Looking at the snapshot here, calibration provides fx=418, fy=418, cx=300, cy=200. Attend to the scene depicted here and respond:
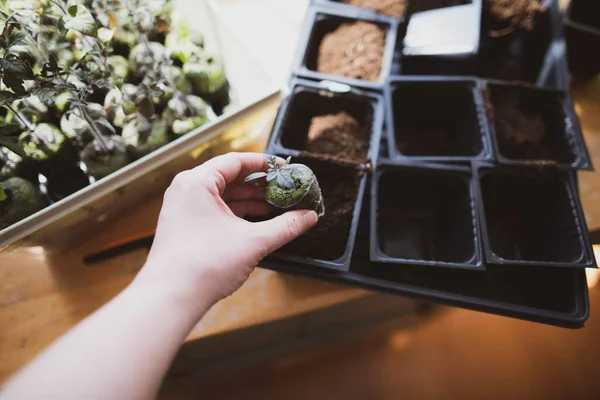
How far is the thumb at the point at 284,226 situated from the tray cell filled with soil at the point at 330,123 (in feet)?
0.95

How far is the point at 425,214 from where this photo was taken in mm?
1153

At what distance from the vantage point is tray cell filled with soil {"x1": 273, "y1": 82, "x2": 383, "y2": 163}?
1043 mm

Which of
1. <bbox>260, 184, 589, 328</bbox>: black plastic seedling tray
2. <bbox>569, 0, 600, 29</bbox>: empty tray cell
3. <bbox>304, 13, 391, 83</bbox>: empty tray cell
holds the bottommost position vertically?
<bbox>260, 184, 589, 328</bbox>: black plastic seedling tray

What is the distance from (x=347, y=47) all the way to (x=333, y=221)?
543 millimetres

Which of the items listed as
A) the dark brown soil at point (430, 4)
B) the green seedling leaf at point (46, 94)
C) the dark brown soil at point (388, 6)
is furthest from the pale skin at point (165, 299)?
the dark brown soil at point (430, 4)

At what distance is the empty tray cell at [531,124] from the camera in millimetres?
1102

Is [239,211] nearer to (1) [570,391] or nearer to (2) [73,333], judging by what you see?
(2) [73,333]

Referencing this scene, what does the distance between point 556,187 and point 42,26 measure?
1281 millimetres

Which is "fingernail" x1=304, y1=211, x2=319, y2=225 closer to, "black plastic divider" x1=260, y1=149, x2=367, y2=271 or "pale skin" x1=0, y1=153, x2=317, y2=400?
"pale skin" x1=0, y1=153, x2=317, y2=400

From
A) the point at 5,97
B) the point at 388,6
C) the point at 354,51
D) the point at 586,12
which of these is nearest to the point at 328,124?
the point at 354,51

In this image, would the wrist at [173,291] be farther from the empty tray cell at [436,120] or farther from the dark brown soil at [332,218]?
the empty tray cell at [436,120]

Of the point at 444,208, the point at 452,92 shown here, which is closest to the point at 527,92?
the point at 452,92

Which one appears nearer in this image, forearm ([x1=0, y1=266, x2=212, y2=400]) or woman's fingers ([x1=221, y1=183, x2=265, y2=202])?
forearm ([x1=0, y1=266, x2=212, y2=400])

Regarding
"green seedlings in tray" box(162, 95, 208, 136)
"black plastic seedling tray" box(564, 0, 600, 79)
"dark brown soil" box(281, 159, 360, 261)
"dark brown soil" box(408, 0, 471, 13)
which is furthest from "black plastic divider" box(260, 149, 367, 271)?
"black plastic seedling tray" box(564, 0, 600, 79)
